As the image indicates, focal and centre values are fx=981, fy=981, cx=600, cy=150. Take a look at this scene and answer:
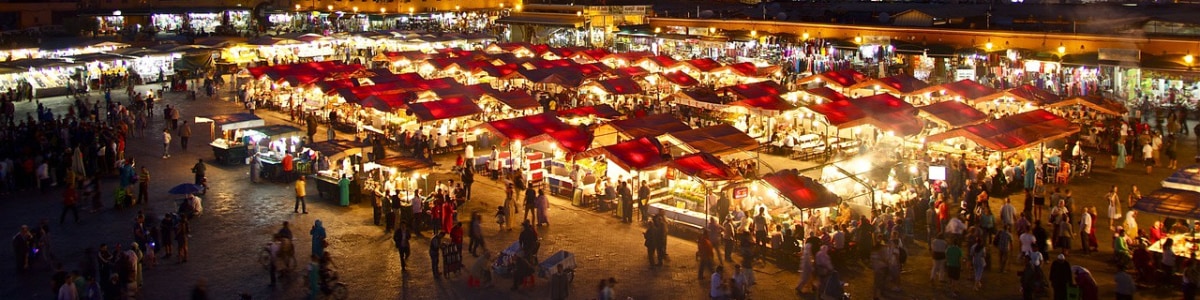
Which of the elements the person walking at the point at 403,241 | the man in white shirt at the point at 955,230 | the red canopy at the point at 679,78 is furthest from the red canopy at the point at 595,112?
the man in white shirt at the point at 955,230

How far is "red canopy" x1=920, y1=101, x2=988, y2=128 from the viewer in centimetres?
2448

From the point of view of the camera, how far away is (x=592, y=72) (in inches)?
1399

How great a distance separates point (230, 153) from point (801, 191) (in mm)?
15149

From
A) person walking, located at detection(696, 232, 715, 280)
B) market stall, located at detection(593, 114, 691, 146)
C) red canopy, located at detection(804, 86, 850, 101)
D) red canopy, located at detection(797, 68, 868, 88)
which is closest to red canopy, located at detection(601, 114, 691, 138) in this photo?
market stall, located at detection(593, 114, 691, 146)

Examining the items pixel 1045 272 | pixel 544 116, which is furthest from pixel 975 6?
pixel 1045 272

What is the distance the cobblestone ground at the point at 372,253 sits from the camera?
15031mm

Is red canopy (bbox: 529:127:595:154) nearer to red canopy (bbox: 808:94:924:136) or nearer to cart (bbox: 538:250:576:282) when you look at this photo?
cart (bbox: 538:250:576:282)

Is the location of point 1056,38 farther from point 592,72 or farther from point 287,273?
point 287,273

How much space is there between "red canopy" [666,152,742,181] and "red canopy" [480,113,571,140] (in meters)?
4.60

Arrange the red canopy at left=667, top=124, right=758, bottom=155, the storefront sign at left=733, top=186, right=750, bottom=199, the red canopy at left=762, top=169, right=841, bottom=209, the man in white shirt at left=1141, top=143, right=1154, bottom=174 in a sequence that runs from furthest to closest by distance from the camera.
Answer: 1. the man in white shirt at left=1141, top=143, right=1154, bottom=174
2. the red canopy at left=667, top=124, right=758, bottom=155
3. the storefront sign at left=733, top=186, right=750, bottom=199
4. the red canopy at left=762, top=169, right=841, bottom=209

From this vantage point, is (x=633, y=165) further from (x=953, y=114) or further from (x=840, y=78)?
(x=840, y=78)

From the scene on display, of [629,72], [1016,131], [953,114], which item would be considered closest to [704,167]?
[1016,131]

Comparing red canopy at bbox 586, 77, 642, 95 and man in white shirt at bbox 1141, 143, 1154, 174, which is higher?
red canopy at bbox 586, 77, 642, 95

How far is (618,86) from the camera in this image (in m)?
32.7
